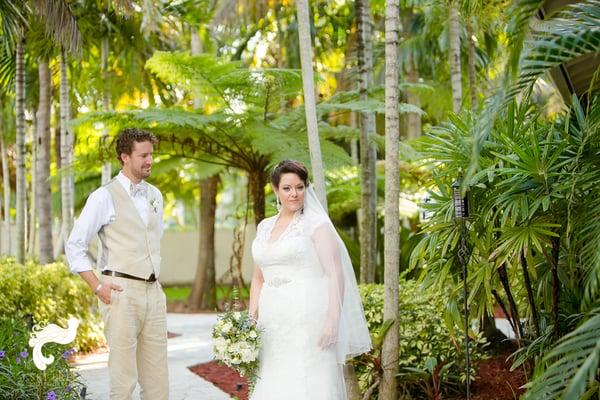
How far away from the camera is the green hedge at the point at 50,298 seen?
7742 millimetres

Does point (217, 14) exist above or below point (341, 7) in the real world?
below

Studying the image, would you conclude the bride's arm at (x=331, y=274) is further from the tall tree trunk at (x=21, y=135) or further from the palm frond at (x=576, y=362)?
the tall tree trunk at (x=21, y=135)

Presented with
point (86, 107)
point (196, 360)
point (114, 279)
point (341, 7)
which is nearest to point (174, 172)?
point (86, 107)

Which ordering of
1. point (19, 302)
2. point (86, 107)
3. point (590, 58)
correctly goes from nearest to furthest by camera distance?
point (590, 58), point (19, 302), point (86, 107)

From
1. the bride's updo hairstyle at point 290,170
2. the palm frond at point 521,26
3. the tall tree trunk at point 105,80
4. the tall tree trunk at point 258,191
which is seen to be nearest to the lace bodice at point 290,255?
the bride's updo hairstyle at point 290,170

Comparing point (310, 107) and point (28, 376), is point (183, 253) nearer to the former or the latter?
point (310, 107)

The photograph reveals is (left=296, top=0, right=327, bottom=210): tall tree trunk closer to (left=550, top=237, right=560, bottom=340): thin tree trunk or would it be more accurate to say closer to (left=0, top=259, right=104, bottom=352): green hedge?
(left=550, top=237, right=560, bottom=340): thin tree trunk

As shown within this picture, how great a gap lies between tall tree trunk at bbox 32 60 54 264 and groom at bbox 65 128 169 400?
6.14 m

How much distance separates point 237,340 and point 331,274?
66 centimetres

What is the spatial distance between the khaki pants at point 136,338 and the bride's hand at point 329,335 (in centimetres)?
118

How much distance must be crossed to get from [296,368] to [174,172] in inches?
506

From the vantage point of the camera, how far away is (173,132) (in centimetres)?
999

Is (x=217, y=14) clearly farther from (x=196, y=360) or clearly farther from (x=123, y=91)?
(x=196, y=360)

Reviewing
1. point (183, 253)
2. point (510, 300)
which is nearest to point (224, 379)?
point (510, 300)
